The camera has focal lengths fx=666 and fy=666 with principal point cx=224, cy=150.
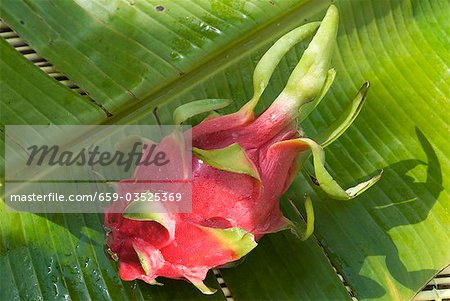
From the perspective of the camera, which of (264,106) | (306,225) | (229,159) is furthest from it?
(264,106)

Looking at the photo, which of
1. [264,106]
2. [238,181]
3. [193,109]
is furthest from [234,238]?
[264,106]

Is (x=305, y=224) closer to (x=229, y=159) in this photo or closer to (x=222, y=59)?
(x=229, y=159)

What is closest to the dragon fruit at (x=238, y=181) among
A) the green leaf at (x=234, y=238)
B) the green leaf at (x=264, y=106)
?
the green leaf at (x=234, y=238)

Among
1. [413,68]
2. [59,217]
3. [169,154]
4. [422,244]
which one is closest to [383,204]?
[422,244]

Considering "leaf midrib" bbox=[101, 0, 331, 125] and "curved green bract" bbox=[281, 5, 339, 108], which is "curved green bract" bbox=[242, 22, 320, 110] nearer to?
"curved green bract" bbox=[281, 5, 339, 108]

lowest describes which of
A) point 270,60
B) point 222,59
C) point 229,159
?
point 229,159

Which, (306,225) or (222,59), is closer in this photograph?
(306,225)
